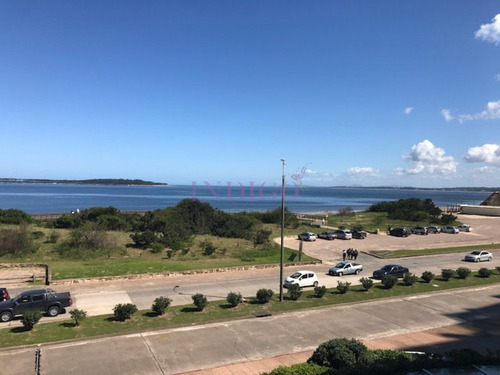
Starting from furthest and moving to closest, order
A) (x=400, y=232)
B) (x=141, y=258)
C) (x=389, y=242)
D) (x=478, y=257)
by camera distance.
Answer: (x=400, y=232) → (x=389, y=242) → (x=478, y=257) → (x=141, y=258)

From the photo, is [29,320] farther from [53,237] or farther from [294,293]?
[53,237]

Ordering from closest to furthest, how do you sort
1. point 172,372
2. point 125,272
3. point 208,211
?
point 172,372 → point 125,272 → point 208,211

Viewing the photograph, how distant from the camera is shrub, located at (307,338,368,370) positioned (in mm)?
11570

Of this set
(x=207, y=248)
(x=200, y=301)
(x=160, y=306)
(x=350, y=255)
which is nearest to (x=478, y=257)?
(x=350, y=255)

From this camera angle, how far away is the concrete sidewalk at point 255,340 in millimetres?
14223

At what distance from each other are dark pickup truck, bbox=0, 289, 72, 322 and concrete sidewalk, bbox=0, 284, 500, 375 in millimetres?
4767

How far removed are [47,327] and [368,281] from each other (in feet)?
62.0

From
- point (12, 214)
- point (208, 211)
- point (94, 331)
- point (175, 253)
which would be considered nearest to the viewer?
point (94, 331)

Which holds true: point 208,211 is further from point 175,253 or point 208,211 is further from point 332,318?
point 332,318

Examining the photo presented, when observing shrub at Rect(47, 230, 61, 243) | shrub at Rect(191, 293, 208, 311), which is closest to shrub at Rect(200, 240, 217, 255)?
shrub at Rect(47, 230, 61, 243)

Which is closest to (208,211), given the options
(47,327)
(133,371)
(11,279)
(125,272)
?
(125,272)

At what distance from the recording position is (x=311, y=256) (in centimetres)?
4128

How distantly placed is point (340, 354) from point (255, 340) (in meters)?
5.98

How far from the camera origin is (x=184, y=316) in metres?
20.0
